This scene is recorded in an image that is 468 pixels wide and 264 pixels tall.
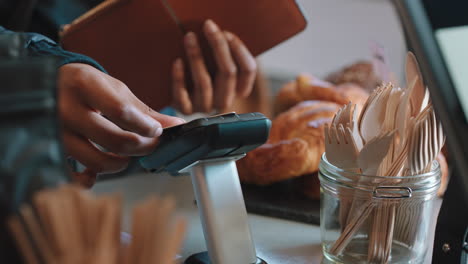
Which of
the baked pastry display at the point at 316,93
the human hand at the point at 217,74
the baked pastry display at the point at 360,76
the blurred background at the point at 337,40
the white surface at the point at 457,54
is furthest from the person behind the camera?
the blurred background at the point at 337,40

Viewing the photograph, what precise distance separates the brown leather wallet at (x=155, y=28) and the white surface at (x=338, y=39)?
112 centimetres

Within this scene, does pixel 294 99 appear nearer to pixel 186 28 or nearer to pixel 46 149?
pixel 186 28

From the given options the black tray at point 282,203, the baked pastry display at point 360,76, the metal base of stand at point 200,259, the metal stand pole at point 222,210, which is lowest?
the baked pastry display at point 360,76

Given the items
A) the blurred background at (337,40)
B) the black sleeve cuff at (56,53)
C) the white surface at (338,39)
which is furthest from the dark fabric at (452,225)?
the white surface at (338,39)

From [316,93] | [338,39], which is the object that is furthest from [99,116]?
[338,39]

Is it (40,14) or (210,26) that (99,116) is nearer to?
(210,26)

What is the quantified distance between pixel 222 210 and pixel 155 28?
321 mm

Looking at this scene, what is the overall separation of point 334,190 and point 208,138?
0.49ft

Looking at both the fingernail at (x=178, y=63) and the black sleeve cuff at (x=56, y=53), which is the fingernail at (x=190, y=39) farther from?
the black sleeve cuff at (x=56, y=53)

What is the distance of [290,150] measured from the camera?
24.4 inches

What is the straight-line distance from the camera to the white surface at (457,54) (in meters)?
0.31

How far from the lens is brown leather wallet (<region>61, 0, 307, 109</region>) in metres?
0.67

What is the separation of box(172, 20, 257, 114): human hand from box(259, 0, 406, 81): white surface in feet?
3.21

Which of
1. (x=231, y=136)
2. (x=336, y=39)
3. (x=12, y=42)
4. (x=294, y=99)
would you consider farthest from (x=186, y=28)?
(x=336, y=39)
